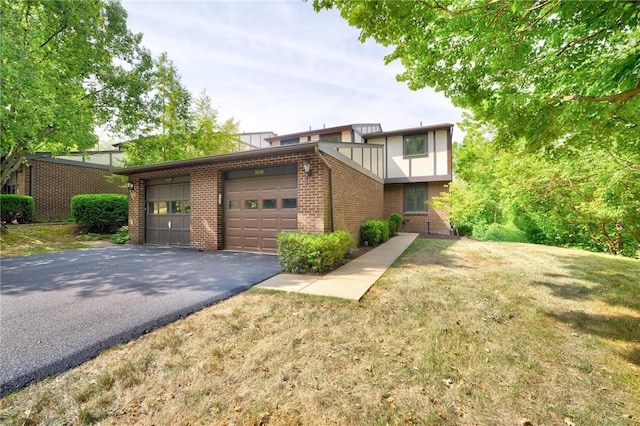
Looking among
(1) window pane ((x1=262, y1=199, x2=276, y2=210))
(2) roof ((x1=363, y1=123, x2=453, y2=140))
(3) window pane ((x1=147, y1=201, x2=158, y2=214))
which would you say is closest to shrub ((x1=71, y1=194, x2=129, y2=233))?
(3) window pane ((x1=147, y1=201, x2=158, y2=214))

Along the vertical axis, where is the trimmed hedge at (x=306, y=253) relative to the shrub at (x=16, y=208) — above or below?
below

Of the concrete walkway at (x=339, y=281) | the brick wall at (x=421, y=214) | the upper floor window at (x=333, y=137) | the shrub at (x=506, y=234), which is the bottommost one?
the concrete walkway at (x=339, y=281)

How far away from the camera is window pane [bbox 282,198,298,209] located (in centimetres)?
776

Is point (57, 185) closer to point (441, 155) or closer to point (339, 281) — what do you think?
point (339, 281)

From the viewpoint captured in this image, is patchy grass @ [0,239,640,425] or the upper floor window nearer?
patchy grass @ [0,239,640,425]

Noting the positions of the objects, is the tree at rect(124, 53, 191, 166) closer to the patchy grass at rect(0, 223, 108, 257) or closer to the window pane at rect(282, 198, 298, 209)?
the patchy grass at rect(0, 223, 108, 257)

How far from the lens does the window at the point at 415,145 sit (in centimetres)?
1473

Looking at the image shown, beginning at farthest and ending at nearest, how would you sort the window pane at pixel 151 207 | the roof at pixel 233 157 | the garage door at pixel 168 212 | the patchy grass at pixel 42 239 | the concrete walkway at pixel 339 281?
the window pane at pixel 151 207
the garage door at pixel 168 212
the patchy grass at pixel 42 239
the roof at pixel 233 157
the concrete walkway at pixel 339 281

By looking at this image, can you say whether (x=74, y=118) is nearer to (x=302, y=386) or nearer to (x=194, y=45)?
(x=194, y=45)

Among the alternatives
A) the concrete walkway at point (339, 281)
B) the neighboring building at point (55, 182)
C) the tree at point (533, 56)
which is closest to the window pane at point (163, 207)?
the neighboring building at point (55, 182)

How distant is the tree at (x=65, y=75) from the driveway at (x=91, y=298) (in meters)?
4.67

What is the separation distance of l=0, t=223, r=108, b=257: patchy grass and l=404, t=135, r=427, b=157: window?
51.4 feet

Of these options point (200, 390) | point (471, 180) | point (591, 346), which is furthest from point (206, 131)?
point (591, 346)

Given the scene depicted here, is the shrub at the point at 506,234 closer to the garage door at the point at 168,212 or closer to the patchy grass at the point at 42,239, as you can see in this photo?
the garage door at the point at 168,212
